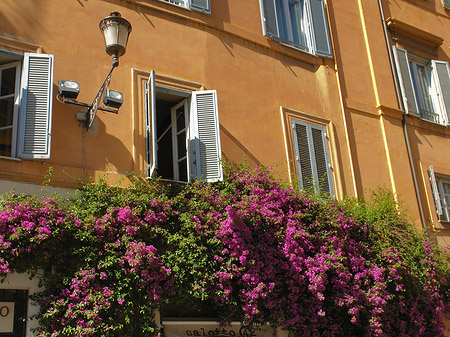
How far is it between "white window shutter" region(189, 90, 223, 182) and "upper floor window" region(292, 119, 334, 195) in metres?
2.10

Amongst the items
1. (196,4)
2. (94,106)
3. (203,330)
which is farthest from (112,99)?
(203,330)

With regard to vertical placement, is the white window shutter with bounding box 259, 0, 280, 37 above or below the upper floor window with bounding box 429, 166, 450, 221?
above

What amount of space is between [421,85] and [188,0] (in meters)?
6.76

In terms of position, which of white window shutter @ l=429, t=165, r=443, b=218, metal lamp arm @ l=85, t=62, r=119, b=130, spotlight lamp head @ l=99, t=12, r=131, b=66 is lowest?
white window shutter @ l=429, t=165, r=443, b=218

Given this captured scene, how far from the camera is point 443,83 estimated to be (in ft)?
46.7

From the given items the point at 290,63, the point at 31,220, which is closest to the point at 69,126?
the point at 31,220

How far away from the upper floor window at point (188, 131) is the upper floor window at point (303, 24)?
9.58 feet

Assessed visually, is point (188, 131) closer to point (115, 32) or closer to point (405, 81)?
point (115, 32)

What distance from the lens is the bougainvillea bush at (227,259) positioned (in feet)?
23.2

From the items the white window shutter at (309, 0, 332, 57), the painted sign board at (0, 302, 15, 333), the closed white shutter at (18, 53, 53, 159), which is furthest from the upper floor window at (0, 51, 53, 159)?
the white window shutter at (309, 0, 332, 57)

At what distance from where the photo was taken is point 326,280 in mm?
8977

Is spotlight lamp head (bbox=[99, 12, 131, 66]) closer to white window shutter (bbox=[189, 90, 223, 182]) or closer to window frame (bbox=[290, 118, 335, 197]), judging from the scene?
white window shutter (bbox=[189, 90, 223, 182])

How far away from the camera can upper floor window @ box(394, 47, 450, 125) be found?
1359cm

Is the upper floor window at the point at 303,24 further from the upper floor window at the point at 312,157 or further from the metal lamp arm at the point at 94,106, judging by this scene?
the metal lamp arm at the point at 94,106
